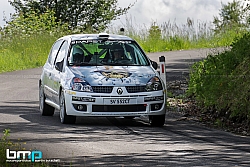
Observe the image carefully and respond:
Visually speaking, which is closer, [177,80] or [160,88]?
[160,88]

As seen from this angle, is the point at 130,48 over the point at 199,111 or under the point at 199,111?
over

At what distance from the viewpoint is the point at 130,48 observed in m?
16.0

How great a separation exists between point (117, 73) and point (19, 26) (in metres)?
28.6

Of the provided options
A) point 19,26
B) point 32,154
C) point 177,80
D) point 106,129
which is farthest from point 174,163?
point 19,26

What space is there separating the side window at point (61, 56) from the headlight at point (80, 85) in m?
0.93

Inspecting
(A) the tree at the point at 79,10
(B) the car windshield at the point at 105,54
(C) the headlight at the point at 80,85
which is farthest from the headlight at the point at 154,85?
(A) the tree at the point at 79,10

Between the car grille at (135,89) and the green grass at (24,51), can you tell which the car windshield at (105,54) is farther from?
the green grass at (24,51)

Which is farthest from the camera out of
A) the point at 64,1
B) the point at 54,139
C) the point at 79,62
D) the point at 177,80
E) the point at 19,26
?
the point at 64,1

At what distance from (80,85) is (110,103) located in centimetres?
65

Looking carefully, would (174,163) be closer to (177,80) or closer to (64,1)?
(177,80)

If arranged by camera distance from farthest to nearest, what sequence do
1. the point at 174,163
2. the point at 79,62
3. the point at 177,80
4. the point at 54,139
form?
the point at 177,80 < the point at 79,62 < the point at 54,139 < the point at 174,163

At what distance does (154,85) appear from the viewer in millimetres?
14680

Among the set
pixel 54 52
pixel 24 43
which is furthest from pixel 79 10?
pixel 54 52

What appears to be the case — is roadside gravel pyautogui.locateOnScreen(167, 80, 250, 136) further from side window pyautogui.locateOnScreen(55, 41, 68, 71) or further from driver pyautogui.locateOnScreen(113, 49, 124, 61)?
side window pyautogui.locateOnScreen(55, 41, 68, 71)
